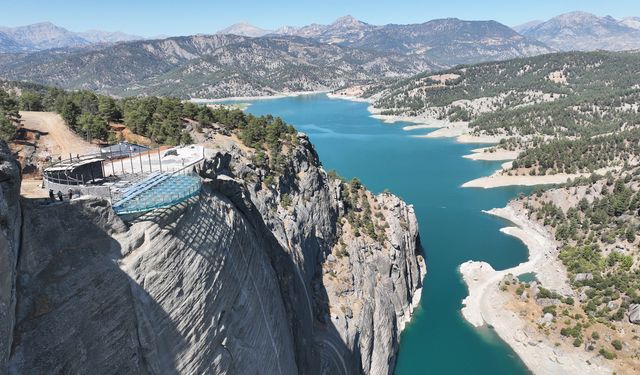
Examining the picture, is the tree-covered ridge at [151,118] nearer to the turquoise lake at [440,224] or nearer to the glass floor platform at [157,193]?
the glass floor platform at [157,193]

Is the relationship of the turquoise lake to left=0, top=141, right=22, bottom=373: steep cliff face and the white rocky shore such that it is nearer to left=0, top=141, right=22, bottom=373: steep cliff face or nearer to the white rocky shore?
the white rocky shore

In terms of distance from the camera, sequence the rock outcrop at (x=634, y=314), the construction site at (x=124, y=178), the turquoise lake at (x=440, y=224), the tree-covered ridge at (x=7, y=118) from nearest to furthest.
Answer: the construction site at (x=124, y=178)
the tree-covered ridge at (x=7, y=118)
the rock outcrop at (x=634, y=314)
the turquoise lake at (x=440, y=224)

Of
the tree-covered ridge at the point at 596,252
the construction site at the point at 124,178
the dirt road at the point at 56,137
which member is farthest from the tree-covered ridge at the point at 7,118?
the tree-covered ridge at the point at 596,252

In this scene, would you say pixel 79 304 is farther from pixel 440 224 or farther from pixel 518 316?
pixel 440 224

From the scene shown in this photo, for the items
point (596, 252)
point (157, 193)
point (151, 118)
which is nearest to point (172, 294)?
point (157, 193)

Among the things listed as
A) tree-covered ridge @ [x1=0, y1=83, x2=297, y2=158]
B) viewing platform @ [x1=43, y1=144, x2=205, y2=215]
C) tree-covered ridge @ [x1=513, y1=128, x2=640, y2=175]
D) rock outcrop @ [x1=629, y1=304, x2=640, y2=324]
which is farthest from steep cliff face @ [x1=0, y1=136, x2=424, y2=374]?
tree-covered ridge @ [x1=513, y1=128, x2=640, y2=175]

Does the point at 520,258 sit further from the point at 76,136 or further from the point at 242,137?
the point at 76,136
